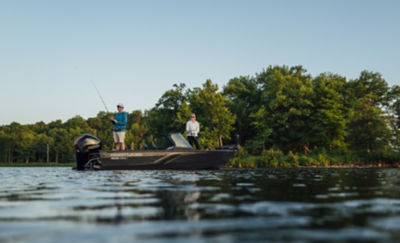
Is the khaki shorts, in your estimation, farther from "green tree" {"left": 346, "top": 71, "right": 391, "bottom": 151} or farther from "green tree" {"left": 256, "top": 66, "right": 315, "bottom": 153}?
"green tree" {"left": 256, "top": 66, "right": 315, "bottom": 153}

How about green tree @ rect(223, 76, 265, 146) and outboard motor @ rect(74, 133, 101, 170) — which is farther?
green tree @ rect(223, 76, 265, 146)

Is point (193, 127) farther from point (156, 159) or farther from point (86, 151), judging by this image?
point (86, 151)

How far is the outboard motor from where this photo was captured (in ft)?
47.3

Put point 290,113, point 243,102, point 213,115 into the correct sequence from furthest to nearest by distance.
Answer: point 243,102, point 213,115, point 290,113

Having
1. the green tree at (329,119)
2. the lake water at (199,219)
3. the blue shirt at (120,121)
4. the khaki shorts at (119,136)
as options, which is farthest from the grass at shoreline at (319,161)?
the lake water at (199,219)

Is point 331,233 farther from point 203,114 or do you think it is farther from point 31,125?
point 31,125

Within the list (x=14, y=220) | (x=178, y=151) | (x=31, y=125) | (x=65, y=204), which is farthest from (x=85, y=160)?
(x=31, y=125)

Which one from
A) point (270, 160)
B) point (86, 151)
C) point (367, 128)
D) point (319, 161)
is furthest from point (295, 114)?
point (86, 151)

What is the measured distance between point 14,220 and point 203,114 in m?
47.7

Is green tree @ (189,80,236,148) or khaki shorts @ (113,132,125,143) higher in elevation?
green tree @ (189,80,236,148)

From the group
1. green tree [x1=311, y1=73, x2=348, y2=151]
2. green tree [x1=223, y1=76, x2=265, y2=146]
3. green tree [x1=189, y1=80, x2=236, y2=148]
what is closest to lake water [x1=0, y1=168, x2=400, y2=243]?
green tree [x1=189, y1=80, x2=236, y2=148]

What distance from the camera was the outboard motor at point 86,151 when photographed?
1441 cm

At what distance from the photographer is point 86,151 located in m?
14.5

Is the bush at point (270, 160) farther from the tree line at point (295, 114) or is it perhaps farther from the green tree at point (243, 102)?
the green tree at point (243, 102)
